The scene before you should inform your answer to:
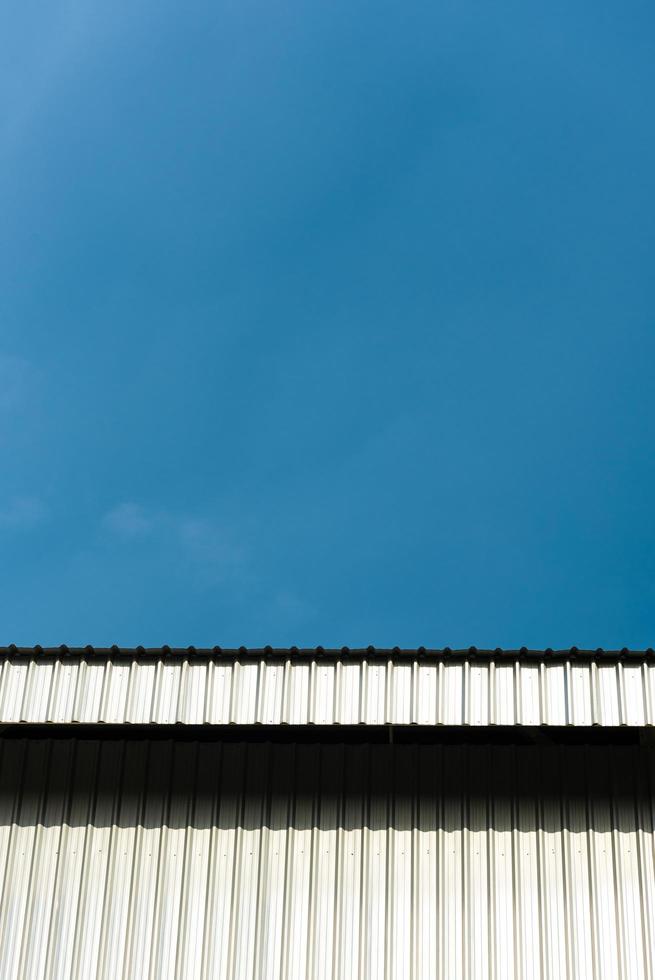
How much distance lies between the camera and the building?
30.8 feet

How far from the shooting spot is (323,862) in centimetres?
976

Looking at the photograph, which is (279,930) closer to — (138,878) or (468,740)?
(138,878)

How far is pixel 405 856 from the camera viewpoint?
972 centimetres

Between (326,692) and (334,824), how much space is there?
1348 mm

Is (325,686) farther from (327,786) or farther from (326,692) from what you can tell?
(327,786)

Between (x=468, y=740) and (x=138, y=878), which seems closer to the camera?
(x=138, y=878)

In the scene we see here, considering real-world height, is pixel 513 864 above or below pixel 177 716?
below

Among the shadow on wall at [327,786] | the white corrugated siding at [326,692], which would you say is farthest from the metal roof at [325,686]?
the shadow on wall at [327,786]

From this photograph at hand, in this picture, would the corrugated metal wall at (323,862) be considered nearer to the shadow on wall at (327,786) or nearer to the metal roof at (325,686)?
the shadow on wall at (327,786)

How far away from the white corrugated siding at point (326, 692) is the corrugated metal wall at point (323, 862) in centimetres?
85

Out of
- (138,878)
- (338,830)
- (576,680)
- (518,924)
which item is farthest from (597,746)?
(138,878)

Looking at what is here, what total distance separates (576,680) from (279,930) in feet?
11.5

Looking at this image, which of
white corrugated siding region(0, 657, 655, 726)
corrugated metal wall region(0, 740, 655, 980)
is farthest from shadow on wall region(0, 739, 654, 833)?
white corrugated siding region(0, 657, 655, 726)

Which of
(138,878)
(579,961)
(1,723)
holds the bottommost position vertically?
(579,961)
